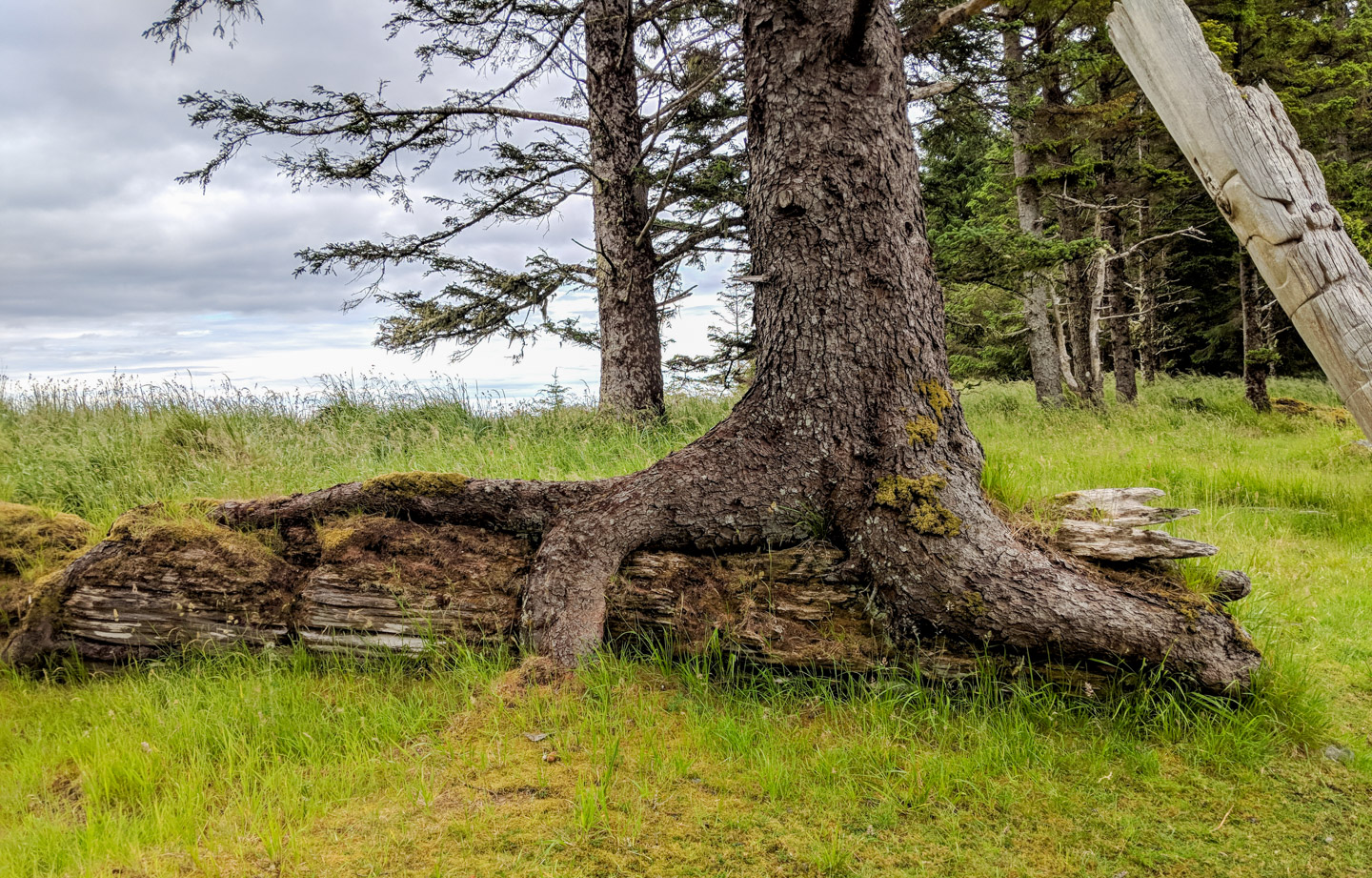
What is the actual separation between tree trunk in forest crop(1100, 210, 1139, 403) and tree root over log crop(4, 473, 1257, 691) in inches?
461

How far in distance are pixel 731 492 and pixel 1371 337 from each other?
3.35 metres

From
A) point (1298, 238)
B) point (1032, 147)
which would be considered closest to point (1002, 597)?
point (1298, 238)

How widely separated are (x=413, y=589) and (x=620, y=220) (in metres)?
6.00

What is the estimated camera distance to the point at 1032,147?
36.2 feet

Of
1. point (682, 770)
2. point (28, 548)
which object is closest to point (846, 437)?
point (682, 770)

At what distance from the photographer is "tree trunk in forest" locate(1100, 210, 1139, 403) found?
13305 mm

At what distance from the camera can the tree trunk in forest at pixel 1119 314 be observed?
524 inches

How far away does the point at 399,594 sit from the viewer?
13.1ft

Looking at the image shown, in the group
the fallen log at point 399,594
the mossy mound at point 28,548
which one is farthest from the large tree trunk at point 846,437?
the mossy mound at point 28,548

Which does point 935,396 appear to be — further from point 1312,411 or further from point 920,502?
point 1312,411

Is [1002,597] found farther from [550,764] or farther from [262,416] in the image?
[262,416]

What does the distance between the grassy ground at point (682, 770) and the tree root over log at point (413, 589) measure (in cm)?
17

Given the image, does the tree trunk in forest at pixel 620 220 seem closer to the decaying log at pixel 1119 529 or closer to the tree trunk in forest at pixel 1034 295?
the decaying log at pixel 1119 529

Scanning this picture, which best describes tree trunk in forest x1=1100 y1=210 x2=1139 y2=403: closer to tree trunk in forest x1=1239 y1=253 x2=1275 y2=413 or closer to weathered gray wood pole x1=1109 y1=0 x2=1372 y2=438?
tree trunk in forest x1=1239 y1=253 x2=1275 y2=413
